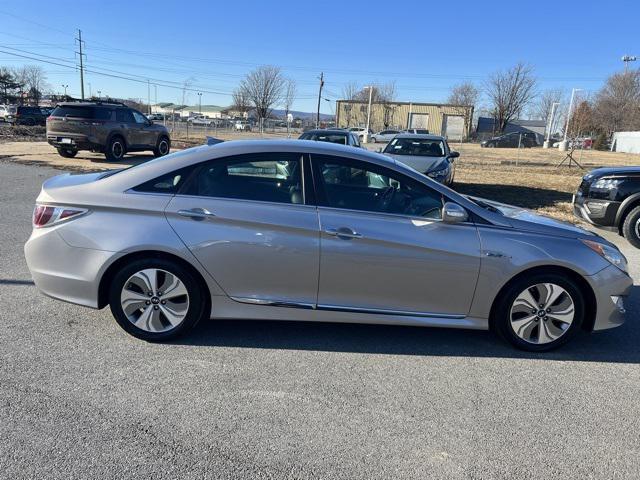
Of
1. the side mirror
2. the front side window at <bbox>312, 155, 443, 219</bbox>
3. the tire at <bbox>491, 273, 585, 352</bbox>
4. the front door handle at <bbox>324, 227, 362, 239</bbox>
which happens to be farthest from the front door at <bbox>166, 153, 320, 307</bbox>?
the tire at <bbox>491, 273, 585, 352</bbox>

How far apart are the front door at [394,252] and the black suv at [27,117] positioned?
41.0 meters

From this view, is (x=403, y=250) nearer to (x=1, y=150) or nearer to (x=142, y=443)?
(x=142, y=443)

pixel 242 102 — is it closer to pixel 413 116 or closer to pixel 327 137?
pixel 413 116

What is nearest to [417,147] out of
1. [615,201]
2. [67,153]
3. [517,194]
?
[517,194]

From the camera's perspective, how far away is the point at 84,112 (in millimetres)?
15266

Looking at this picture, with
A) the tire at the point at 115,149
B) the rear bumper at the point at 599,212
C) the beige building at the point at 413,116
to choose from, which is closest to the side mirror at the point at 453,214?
the rear bumper at the point at 599,212

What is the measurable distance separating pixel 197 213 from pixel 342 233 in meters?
1.09

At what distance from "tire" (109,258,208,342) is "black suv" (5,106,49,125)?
1593 inches

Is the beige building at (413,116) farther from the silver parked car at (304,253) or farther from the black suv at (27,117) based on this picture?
the silver parked car at (304,253)

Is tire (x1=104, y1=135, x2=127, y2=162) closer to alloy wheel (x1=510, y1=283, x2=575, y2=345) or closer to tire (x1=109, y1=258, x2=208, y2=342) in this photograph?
tire (x1=109, y1=258, x2=208, y2=342)

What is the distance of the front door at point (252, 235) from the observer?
3.57 metres

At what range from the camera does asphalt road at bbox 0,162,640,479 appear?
8.23 ft

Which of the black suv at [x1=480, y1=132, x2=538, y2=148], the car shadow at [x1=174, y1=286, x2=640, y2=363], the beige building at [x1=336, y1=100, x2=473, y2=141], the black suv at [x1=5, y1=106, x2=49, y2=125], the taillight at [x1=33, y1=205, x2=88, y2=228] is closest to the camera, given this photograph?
the taillight at [x1=33, y1=205, x2=88, y2=228]

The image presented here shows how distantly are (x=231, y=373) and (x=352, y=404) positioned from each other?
0.89 metres
